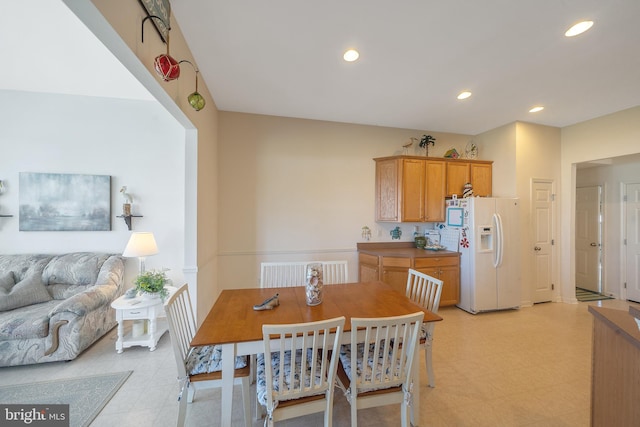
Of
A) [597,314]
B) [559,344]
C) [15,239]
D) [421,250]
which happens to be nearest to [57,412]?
[15,239]

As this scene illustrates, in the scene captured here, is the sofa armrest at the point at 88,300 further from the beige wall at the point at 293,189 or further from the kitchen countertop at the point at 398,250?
the kitchen countertop at the point at 398,250

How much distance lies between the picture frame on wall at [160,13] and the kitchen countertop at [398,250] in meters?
3.24

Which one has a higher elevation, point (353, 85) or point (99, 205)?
point (353, 85)

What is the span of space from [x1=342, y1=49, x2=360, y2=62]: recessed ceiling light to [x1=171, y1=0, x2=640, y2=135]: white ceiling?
0.19 ft

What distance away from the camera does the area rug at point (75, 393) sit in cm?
169

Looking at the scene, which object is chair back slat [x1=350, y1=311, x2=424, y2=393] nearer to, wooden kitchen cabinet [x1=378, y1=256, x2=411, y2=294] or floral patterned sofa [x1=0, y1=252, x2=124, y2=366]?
wooden kitchen cabinet [x1=378, y1=256, x2=411, y2=294]

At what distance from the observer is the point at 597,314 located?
1.26m

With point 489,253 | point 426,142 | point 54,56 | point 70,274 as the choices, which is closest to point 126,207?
point 70,274

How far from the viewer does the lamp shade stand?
257cm

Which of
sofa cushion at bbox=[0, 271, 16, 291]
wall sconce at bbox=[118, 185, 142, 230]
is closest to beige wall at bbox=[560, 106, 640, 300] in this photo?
wall sconce at bbox=[118, 185, 142, 230]

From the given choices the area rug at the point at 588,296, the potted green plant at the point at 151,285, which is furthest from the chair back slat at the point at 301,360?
the area rug at the point at 588,296

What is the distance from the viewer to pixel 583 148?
143 inches

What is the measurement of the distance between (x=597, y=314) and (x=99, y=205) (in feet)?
15.1

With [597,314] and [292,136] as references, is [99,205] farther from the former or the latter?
[597,314]
